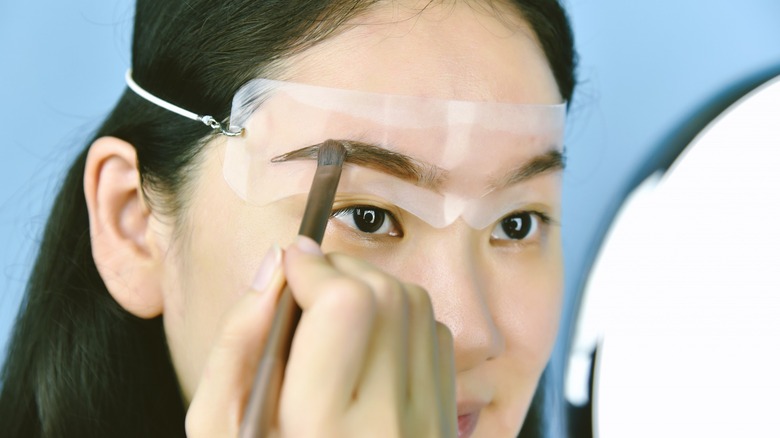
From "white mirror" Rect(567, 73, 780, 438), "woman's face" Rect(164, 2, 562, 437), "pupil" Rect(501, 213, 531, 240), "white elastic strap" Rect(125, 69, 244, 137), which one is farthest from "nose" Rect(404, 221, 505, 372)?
"white mirror" Rect(567, 73, 780, 438)

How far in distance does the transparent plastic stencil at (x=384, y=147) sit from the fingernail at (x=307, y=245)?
0.71ft

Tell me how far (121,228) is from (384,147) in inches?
12.5

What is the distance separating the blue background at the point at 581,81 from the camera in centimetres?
128

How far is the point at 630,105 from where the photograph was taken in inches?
54.7

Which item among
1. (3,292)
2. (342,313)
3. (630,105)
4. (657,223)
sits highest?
(342,313)

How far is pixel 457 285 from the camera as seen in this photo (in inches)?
32.3

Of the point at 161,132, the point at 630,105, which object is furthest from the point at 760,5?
the point at 161,132

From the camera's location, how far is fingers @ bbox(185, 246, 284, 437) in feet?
1.89

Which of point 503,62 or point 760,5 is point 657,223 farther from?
point 503,62

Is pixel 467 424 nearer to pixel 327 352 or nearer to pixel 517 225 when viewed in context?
pixel 517 225

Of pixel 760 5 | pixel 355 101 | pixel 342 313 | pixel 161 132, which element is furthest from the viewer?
pixel 760 5

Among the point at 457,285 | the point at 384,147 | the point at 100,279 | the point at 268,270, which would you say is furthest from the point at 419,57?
the point at 100,279

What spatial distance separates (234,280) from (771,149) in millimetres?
796

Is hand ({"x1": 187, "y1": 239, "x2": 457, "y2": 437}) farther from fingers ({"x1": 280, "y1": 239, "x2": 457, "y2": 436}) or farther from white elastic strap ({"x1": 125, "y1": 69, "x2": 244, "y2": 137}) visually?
white elastic strap ({"x1": 125, "y1": 69, "x2": 244, "y2": 137})
